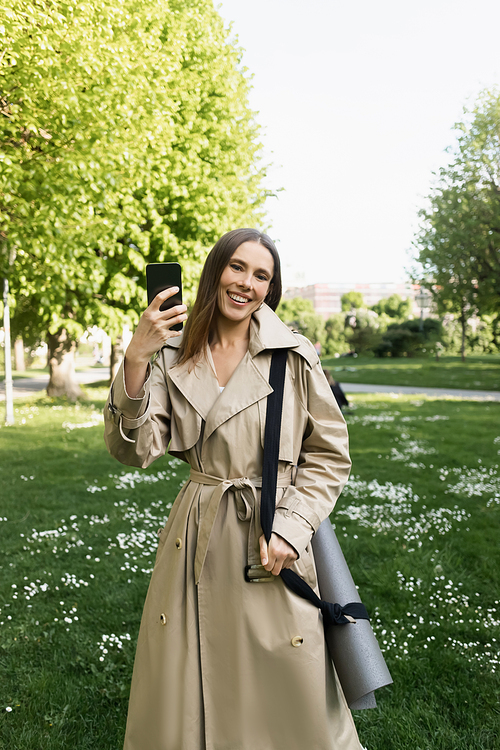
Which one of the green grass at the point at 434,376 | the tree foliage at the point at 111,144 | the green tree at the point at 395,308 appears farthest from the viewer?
the green tree at the point at 395,308

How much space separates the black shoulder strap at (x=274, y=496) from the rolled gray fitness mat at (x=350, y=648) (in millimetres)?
42

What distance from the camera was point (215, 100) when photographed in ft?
48.1

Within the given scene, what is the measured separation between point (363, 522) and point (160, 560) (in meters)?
4.81

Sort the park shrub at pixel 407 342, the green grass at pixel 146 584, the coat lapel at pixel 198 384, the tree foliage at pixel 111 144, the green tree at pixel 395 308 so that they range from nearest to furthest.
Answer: the coat lapel at pixel 198 384, the green grass at pixel 146 584, the tree foliage at pixel 111 144, the park shrub at pixel 407 342, the green tree at pixel 395 308

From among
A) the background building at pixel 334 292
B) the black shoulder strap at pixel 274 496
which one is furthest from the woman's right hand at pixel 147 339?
the background building at pixel 334 292

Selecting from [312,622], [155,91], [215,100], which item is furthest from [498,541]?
[215,100]

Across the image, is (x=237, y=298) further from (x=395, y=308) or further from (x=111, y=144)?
(x=395, y=308)

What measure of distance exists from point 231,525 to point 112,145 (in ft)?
29.1

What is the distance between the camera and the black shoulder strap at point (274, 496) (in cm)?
212

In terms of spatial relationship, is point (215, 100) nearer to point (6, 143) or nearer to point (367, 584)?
point (6, 143)

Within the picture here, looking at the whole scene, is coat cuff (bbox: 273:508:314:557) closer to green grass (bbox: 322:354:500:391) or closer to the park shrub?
green grass (bbox: 322:354:500:391)

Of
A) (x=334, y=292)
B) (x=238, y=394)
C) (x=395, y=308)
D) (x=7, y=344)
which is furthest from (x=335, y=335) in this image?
(x=334, y=292)

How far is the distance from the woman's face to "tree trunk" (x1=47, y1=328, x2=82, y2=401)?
17815mm

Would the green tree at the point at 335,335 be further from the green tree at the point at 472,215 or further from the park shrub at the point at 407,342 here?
the green tree at the point at 472,215
